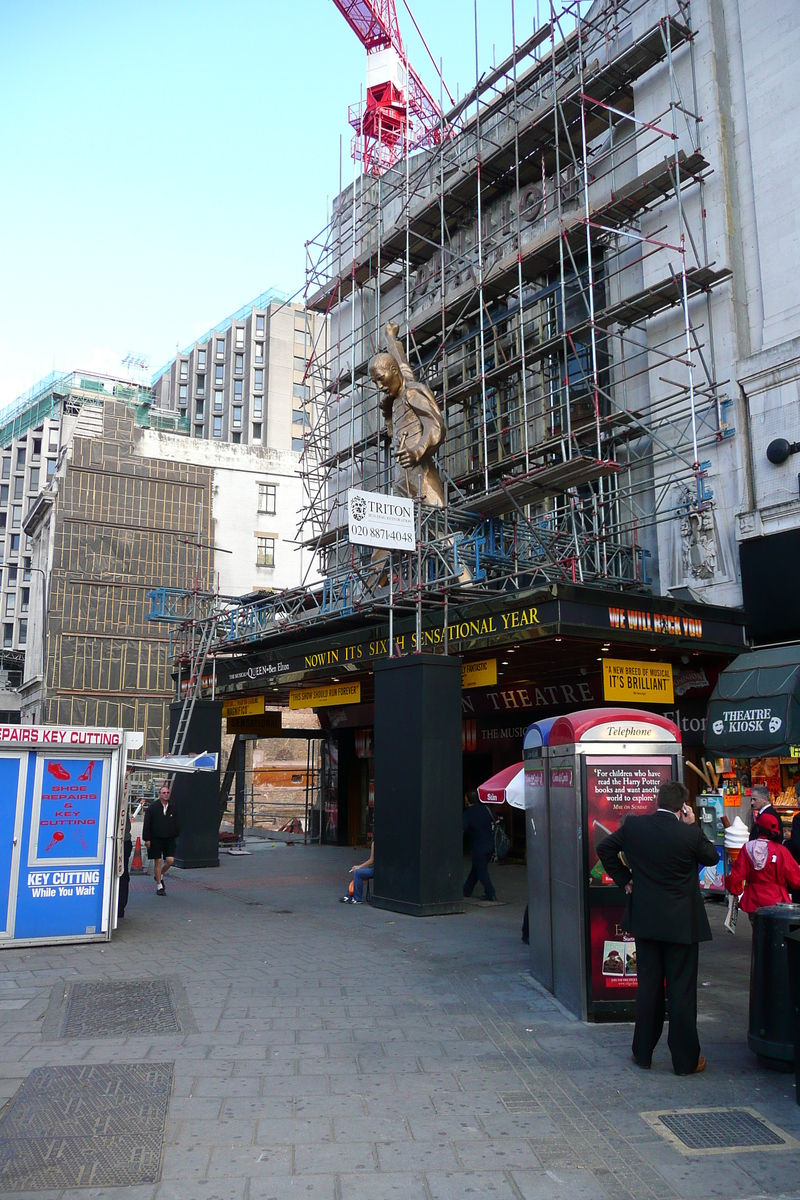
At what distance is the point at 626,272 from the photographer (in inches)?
708

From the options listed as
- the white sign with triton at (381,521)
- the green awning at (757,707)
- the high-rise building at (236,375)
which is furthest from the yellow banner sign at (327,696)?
the high-rise building at (236,375)

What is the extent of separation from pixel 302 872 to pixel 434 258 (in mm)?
16172

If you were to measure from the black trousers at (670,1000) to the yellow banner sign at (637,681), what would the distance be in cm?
798

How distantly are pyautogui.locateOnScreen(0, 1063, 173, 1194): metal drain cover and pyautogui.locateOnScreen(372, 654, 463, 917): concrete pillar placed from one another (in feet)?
21.6

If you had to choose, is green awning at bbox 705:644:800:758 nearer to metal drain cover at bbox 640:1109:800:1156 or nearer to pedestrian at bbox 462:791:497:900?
pedestrian at bbox 462:791:497:900

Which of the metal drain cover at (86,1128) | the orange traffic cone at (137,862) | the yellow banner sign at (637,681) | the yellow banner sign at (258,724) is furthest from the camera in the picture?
the yellow banner sign at (258,724)

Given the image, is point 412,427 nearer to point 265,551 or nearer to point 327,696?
point 327,696

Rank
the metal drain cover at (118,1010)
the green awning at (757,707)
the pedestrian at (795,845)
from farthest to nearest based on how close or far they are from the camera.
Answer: the green awning at (757,707), the pedestrian at (795,845), the metal drain cover at (118,1010)

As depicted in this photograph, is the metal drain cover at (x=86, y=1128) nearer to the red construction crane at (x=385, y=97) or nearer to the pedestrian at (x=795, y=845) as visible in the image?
the pedestrian at (x=795, y=845)

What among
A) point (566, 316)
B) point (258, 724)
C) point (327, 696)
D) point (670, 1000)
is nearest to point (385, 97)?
point (566, 316)

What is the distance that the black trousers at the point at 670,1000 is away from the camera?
565 cm

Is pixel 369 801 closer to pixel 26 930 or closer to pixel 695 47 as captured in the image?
pixel 26 930

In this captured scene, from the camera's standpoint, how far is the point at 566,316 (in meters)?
19.7

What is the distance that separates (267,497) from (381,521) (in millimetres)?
44478
